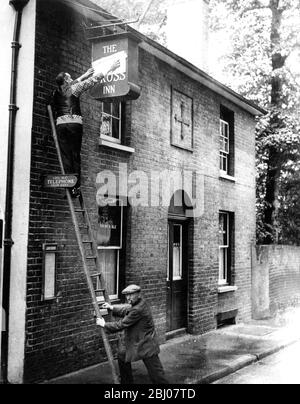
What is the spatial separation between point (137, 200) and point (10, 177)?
3.23 m

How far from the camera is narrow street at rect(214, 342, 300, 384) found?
318 inches

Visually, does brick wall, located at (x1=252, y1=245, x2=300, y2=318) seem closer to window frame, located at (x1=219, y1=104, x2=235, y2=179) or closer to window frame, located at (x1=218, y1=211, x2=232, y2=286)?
window frame, located at (x1=218, y1=211, x2=232, y2=286)

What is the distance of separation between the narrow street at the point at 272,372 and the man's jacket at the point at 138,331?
2.08 metres

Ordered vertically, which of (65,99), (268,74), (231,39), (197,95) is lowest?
(65,99)

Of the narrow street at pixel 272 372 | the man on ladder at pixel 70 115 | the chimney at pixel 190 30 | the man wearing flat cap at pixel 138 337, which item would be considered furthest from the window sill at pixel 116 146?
the chimney at pixel 190 30

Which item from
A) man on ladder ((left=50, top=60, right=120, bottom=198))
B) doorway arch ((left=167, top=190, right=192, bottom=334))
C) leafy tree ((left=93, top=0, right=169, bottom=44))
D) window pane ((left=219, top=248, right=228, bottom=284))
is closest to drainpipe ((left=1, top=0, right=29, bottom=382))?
man on ladder ((left=50, top=60, right=120, bottom=198))

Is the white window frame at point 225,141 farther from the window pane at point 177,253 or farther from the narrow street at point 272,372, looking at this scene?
the narrow street at point 272,372

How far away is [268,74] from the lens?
18156 mm

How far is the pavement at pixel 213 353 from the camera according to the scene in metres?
7.83

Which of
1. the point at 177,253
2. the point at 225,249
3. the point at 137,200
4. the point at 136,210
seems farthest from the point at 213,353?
the point at 225,249

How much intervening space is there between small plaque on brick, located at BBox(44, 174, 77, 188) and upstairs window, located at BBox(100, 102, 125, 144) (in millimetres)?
2028
